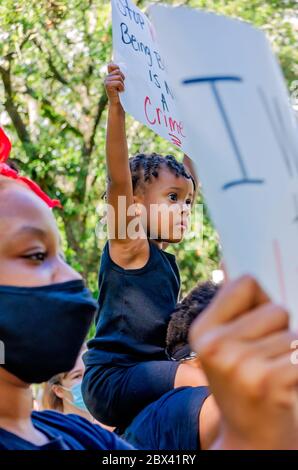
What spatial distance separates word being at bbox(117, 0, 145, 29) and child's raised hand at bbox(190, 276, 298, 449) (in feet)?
9.41

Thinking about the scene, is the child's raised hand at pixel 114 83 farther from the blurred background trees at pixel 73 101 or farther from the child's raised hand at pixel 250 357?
the blurred background trees at pixel 73 101

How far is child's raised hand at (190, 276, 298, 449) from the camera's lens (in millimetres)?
1048

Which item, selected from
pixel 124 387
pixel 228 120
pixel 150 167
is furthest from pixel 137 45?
pixel 228 120

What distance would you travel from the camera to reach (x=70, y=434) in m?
1.85

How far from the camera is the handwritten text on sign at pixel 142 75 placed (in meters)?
3.57

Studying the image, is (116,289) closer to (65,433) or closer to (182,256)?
(65,433)

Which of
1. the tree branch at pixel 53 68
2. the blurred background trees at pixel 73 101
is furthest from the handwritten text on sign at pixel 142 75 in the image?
the tree branch at pixel 53 68

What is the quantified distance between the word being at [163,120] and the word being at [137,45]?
18 cm

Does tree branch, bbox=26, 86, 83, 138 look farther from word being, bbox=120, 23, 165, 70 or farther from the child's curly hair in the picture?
the child's curly hair

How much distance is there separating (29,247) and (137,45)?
2.12 metres

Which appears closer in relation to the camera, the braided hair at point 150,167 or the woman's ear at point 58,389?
the braided hair at point 150,167

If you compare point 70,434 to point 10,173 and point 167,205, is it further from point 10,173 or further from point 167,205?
point 167,205

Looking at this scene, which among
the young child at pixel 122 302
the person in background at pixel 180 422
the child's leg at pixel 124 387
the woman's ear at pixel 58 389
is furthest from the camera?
the woman's ear at pixel 58 389
